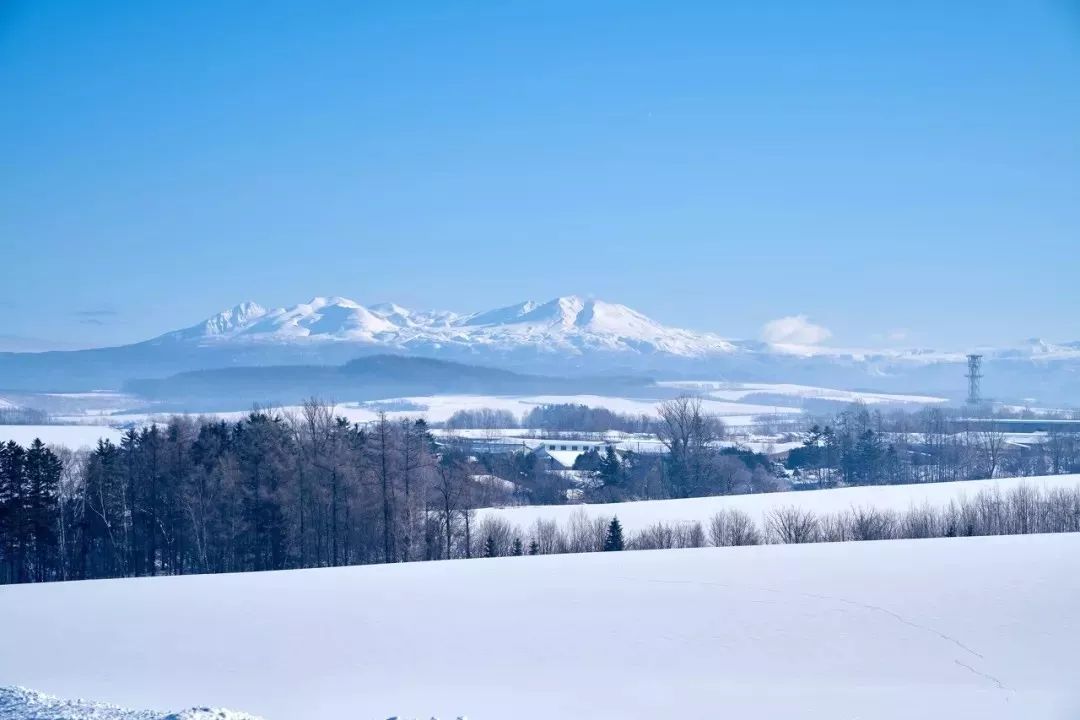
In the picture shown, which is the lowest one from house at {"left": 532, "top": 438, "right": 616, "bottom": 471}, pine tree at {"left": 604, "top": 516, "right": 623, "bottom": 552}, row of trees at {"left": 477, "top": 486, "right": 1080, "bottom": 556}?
row of trees at {"left": 477, "top": 486, "right": 1080, "bottom": 556}

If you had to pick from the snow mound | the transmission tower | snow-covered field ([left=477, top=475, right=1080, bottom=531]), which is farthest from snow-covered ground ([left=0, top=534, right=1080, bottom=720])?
the transmission tower

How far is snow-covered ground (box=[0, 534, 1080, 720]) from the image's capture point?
1311cm

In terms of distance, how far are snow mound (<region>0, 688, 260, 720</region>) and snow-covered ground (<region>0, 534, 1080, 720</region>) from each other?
234cm

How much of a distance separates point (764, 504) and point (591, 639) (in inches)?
1024

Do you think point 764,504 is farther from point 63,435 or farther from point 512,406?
point 512,406

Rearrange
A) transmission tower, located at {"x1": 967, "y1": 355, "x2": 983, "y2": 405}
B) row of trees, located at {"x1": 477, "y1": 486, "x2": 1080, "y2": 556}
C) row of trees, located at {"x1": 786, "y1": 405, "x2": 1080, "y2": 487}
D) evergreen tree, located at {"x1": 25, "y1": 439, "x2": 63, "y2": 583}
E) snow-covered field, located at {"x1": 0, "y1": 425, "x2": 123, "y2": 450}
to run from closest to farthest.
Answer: evergreen tree, located at {"x1": 25, "y1": 439, "x2": 63, "y2": 583} < row of trees, located at {"x1": 477, "y1": 486, "x2": 1080, "y2": 556} < snow-covered field, located at {"x1": 0, "y1": 425, "x2": 123, "y2": 450} < row of trees, located at {"x1": 786, "y1": 405, "x2": 1080, "y2": 487} < transmission tower, located at {"x1": 967, "y1": 355, "x2": 983, "y2": 405}

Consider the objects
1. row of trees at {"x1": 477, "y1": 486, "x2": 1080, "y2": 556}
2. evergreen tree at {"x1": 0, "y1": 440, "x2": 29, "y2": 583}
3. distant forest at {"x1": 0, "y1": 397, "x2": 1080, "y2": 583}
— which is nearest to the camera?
evergreen tree at {"x1": 0, "y1": 440, "x2": 29, "y2": 583}

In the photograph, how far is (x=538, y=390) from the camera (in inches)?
7303

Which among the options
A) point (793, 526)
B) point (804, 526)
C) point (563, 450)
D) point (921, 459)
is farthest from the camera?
point (563, 450)

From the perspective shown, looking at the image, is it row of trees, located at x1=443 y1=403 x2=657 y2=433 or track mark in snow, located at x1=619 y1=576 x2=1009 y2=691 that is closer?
track mark in snow, located at x1=619 y1=576 x2=1009 y2=691

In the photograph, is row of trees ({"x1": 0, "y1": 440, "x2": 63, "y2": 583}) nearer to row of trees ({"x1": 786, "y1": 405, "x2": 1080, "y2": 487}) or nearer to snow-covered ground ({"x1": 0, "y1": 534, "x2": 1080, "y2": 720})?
snow-covered ground ({"x1": 0, "y1": 534, "x2": 1080, "y2": 720})

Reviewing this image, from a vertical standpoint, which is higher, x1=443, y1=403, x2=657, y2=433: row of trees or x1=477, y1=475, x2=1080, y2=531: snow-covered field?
x1=443, y1=403, x2=657, y2=433: row of trees

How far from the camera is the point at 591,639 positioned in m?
16.5

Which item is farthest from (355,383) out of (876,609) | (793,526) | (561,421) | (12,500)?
(876,609)
